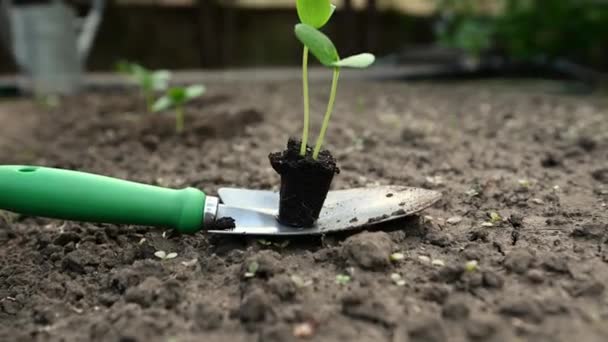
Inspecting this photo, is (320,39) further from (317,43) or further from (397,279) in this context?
(397,279)

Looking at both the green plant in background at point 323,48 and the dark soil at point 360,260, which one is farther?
the green plant in background at point 323,48

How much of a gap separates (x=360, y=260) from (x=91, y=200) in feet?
1.43

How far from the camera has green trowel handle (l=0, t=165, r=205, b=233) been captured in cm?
98

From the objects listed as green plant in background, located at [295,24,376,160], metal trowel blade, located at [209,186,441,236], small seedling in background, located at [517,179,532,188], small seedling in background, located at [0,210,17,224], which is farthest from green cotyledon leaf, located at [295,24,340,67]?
small seedling in background, located at [0,210,17,224]

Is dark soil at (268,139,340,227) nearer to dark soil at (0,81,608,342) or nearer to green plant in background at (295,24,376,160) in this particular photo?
dark soil at (0,81,608,342)

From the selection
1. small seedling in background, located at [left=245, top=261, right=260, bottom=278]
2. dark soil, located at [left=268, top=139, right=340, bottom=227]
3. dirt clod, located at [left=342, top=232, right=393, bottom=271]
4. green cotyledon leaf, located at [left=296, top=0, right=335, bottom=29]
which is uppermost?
green cotyledon leaf, located at [left=296, top=0, right=335, bottom=29]

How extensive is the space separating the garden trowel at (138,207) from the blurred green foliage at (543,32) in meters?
2.77

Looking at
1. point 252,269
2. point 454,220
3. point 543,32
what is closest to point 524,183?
point 454,220

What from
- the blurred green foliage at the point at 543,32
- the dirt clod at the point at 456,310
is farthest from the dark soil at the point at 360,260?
the blurred green foliage at the point at 543,32

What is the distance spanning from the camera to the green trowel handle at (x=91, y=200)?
976 mm

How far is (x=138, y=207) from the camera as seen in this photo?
3.25ft

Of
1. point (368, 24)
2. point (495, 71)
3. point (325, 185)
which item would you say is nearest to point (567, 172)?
point (325, 185)

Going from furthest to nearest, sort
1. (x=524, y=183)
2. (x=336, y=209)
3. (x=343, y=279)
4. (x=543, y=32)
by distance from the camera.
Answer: (x=543, y=32) < (x=524, y=183) < (x=336, y=209) < (x=343, y=279)

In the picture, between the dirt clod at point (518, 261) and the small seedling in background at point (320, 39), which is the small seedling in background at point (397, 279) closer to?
the dirt clod at point (518, 261)
